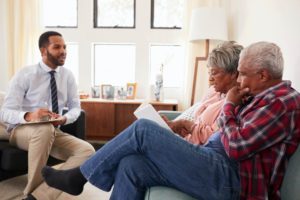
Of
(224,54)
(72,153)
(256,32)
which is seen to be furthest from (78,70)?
(224,54)

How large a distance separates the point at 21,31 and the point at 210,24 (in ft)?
7.08

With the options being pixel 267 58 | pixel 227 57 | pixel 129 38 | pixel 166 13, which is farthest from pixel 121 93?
pixel 267 58

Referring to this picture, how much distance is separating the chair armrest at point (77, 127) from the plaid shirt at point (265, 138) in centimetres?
152

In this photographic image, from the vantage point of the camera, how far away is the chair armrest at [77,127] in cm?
262

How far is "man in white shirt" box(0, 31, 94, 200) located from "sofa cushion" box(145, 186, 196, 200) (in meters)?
0.95

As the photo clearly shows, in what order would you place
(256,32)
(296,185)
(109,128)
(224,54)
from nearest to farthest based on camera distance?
(296,185), (224,54), (256,32), (109,128)

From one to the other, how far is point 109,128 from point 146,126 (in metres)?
2.20

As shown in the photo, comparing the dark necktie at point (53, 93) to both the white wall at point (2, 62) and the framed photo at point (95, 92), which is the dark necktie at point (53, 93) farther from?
the white wall at point (2, 62)

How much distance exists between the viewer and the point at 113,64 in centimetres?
410

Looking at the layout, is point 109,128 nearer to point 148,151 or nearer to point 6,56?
point 6,56

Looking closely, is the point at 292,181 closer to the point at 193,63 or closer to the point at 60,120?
the point at 60,120

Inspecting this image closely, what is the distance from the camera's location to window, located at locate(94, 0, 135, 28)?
3965 mm

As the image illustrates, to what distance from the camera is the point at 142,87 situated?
3934 millimetres

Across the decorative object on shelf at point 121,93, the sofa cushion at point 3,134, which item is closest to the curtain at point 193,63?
the decorative object on shelf at point 121,93
